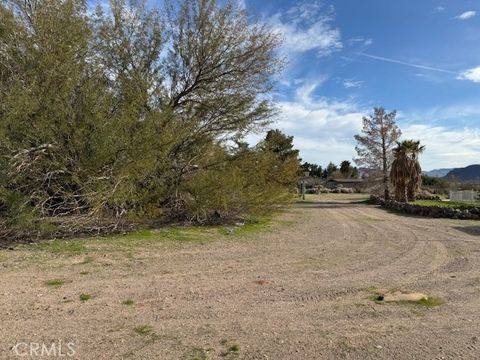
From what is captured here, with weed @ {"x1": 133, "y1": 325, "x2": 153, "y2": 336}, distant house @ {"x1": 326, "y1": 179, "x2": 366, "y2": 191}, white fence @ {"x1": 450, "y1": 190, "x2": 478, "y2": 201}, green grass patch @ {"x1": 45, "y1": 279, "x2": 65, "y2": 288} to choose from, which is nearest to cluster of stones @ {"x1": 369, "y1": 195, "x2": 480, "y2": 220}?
white fence @ {"x1": 450, "y1": 190, "x2": 478, "y2": 201}

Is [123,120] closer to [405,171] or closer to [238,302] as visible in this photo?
[238,302]

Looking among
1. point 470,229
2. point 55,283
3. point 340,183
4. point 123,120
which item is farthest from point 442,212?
point 340,183

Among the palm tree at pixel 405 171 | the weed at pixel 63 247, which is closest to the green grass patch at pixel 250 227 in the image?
the weed at pixel 63 247

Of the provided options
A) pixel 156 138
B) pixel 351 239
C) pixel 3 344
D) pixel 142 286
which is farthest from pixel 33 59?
pixel 351 239

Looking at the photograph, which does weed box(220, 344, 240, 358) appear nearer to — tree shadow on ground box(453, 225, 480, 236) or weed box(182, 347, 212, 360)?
weed box(182, 347, 212, 360)

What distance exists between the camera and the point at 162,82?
1416 centimetres

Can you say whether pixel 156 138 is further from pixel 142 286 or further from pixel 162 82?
pixel 142 286

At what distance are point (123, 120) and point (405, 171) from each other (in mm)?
25313

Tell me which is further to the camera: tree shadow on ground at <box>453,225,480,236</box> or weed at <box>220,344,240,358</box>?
tree shadow on ground at <box>453,225,480,236</box>

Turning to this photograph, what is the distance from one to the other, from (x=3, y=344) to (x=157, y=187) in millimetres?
8260

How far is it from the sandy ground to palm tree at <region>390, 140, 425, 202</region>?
21.9m

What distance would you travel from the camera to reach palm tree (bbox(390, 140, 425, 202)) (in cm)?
3112

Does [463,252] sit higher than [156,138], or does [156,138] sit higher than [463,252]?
[156,138]

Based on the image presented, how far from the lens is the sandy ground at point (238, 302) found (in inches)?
167
